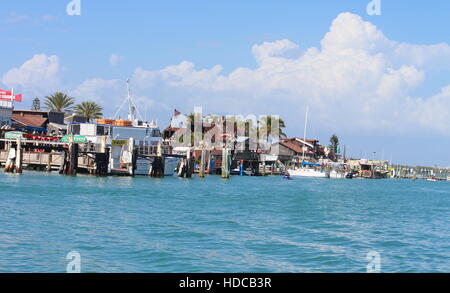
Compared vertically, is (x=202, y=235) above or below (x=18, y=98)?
below

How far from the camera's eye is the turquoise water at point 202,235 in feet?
64.1

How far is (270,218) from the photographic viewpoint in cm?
3391

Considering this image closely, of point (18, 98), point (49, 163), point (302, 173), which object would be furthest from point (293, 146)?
point (49, 163)

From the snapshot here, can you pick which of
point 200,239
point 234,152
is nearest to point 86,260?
point 200,239

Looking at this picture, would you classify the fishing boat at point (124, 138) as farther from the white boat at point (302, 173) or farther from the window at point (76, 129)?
the white boat at point (302, 173)

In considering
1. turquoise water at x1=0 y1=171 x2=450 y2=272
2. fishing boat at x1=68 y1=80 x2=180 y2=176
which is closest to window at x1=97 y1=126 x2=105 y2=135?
fishing boat at x1=68 y1=80 x2=180 y2=176

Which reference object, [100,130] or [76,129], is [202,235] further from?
[76,129]

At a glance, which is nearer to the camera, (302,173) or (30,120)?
(30,120)
